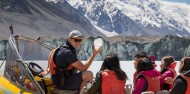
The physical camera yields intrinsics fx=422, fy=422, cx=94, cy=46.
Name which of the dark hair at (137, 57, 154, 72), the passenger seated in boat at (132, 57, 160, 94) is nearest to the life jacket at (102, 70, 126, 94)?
the passenger seated in boat at (132, 57, 160, 94)

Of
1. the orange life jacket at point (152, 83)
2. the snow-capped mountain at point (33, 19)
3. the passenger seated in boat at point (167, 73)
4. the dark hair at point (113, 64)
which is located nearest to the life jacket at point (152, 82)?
the orange life jacket at point (152, 83)

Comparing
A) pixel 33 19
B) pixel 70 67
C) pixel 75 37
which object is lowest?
pixel 70 67

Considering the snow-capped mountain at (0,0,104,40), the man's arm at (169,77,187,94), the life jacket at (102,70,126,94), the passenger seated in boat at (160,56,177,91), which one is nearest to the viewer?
the man's arm at (169,77,187,94)

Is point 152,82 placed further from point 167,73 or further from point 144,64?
point 167,73

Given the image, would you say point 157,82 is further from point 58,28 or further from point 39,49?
point 58,28

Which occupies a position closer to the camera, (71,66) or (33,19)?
(71,66)

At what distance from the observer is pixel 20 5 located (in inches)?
6196

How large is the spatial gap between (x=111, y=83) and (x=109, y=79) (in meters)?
0.07

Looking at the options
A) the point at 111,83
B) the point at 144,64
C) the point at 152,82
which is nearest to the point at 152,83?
the point at 152,82

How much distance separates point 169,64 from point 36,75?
2.03m

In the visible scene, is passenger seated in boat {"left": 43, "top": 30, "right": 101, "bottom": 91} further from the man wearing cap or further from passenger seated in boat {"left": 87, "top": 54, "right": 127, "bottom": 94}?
passenger seated in boat {"left": 87, "top": 54, "right": 127, "bottom": 94}

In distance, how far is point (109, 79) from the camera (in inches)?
193

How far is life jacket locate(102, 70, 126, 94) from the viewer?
4898mm

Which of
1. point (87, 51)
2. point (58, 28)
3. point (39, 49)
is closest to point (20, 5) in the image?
point (58, 28)
